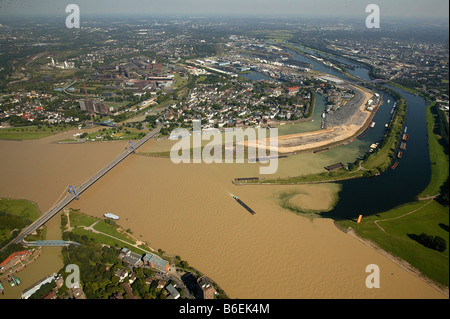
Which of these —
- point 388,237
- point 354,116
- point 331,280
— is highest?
point 354,116

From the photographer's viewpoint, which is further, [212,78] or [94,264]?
[212,78]

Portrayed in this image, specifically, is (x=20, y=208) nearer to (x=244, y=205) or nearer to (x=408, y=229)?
(x=244, y=205)

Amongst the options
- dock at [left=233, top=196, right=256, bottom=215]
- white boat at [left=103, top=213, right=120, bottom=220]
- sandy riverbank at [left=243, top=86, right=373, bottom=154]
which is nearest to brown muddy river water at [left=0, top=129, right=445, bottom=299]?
dock at [left=233, top=196, right=256, bottom=215]

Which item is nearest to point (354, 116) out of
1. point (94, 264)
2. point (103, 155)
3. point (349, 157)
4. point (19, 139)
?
point (349, 157)

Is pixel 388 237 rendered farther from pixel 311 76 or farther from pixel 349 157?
pixel 311 76

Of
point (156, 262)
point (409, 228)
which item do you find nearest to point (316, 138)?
point (409, 228)

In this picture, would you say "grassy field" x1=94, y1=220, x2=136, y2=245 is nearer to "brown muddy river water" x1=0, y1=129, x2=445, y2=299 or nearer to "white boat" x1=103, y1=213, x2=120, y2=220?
"white boat" x1=103, y1=213, x2=120, y2=220

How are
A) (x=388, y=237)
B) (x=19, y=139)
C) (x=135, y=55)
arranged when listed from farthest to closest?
(x=135, y=55), (x=19, y=139), (x=388, y=237)

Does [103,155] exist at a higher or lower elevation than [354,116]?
lower
